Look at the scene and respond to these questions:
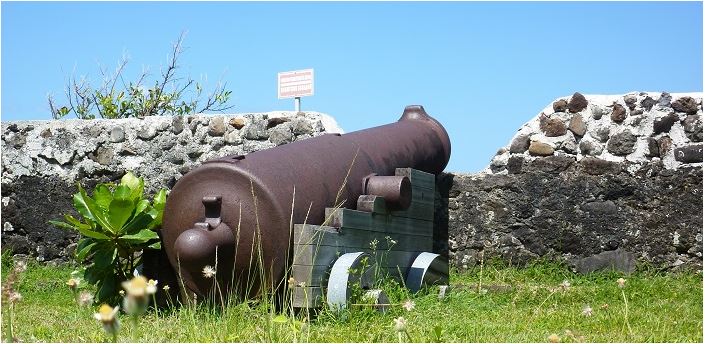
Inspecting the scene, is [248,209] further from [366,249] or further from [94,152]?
[94,152]

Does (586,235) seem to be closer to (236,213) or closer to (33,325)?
(236,213)

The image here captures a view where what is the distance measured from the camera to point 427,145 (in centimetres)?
696

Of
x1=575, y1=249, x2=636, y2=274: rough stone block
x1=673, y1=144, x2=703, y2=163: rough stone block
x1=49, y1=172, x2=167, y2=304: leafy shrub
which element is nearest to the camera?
x1=49, y1=172, x2=167, y2=304: leafy shrub

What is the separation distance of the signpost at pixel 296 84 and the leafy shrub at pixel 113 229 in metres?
4.17

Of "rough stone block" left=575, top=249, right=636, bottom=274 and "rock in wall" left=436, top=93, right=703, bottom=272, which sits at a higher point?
"rock in wall" left=436, top=93, right=703, bottom=272

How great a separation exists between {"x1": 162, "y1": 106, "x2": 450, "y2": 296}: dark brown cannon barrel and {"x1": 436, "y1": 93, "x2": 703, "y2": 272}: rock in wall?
2.43 m

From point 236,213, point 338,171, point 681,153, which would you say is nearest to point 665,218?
point 681,153

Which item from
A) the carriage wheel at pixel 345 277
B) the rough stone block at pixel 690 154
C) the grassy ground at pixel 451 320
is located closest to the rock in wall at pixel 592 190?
the rough stone block at pixel 690 154

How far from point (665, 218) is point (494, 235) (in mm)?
1337

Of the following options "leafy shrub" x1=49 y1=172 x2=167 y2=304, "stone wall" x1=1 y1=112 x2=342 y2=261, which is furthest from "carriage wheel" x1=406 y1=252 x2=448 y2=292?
"stone wall" x1=1 y1=112 x2=342 y2=261

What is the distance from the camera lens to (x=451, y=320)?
462cm

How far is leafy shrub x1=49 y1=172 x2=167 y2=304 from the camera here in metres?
5.37

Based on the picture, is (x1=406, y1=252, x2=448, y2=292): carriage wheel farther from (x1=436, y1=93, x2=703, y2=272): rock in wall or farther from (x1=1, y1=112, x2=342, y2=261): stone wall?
(x1=1, y1=112, x2=342, y2=261): stone wall

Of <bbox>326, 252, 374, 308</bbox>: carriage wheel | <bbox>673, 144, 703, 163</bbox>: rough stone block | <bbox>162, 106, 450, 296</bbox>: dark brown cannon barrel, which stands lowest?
<bbox>326, 252, 374, 308</bbox>: carriage wheel
